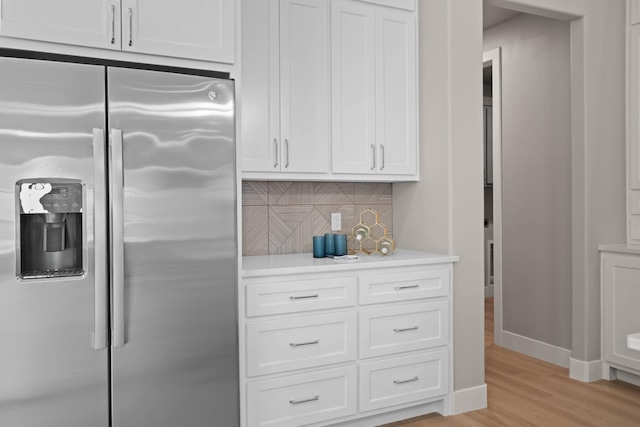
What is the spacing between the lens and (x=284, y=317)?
248 centimetres

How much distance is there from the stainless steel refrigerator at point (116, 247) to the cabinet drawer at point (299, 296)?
273 mm

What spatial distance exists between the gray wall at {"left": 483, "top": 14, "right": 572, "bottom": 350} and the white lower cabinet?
1.44 meters

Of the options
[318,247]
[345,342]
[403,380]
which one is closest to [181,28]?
[318,247]

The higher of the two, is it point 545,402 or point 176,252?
point 176,252

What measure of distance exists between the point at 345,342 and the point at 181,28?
169 cm

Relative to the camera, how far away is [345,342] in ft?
8.64

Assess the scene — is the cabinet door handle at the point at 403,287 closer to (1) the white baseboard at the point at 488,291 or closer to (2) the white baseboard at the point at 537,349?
(2) the white baseboard at the point at 537,349

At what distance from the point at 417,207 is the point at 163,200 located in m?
1.76

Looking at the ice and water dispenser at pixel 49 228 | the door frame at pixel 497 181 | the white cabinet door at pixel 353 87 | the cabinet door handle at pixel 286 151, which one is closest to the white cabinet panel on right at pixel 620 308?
the door frame at pixel 497 181

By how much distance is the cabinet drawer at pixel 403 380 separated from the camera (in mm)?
2709

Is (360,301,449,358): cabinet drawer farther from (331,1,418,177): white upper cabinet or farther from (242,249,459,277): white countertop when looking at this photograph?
(331,1,418,177): white upper cabinet

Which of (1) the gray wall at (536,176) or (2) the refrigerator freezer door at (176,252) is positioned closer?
(2) the refrigerator freezer door at (176,252)

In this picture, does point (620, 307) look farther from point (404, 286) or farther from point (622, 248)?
point (404, 286)

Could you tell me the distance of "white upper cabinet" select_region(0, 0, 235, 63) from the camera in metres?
1.87
